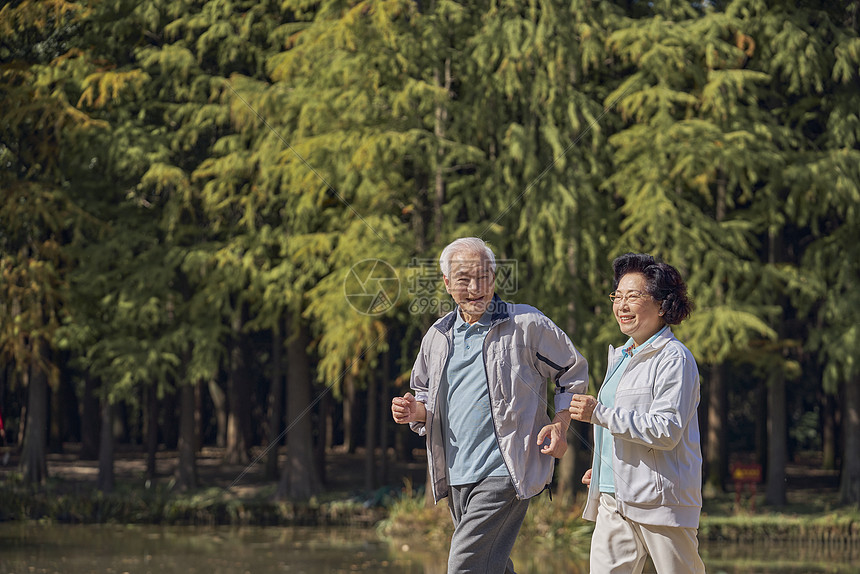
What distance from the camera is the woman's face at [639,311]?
16.3ft

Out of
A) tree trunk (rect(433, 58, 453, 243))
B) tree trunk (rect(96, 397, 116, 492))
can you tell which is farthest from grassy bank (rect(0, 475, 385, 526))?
tree trunk (rect(433, 58, 453, 243))

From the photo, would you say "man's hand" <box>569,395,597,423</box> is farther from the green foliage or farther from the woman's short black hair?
the green foliage

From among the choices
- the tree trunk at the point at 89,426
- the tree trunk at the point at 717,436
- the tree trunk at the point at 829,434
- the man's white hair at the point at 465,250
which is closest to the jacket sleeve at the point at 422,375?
the man's white hair at the point at 465,250

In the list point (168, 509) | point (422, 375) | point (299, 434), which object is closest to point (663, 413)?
point (422, 375)

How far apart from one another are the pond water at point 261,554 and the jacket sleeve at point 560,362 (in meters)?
7.77

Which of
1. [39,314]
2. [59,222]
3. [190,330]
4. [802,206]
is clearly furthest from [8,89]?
[802,206]

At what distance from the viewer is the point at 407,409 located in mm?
5363

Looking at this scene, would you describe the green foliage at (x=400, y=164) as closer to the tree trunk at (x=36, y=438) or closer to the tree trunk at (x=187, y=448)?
the tree trunk at (x=187, y=448)

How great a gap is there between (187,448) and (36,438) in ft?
8.95

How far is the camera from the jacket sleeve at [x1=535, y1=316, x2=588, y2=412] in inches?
212

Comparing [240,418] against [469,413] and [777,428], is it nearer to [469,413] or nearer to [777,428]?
[777,428]

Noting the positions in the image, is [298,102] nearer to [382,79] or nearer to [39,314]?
[382,79]

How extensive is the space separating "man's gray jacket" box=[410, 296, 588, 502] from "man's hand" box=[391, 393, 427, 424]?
6cm

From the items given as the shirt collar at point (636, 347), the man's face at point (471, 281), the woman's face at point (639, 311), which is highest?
the man's face at point (471, 281)
